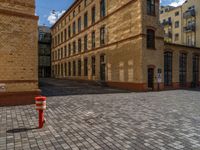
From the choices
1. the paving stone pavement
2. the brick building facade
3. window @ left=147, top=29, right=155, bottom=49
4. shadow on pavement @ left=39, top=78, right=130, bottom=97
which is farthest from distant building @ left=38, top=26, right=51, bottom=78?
the paving stone pavement

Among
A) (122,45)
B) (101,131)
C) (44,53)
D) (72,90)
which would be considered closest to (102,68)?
(122,45)

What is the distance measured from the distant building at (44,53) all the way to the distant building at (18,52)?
41.1 m

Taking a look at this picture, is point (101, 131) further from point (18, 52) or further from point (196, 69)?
point (196, 69)

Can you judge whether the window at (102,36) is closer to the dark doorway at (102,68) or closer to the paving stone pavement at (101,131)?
the dark doorway at (102,68)

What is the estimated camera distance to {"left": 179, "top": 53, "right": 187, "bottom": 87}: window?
23.2m

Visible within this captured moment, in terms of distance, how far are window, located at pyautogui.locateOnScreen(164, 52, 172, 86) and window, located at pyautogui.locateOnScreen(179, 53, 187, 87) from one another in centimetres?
235

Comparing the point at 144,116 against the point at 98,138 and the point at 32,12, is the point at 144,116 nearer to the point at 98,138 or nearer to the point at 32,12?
the point at 98,138

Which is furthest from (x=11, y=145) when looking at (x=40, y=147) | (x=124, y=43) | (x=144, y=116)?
(x=124, y=43)

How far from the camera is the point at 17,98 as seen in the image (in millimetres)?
9797

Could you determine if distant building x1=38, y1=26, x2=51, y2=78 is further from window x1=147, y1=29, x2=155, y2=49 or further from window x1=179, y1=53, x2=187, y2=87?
window x1=179, y1=53, x2=187, y2=87

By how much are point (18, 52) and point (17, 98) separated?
2.63 metres

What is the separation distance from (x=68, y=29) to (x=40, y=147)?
119ft

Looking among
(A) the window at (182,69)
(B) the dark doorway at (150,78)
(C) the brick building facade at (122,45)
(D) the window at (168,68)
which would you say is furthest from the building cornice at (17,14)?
(A) the window at (182,69)

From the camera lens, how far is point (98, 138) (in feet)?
16.6
